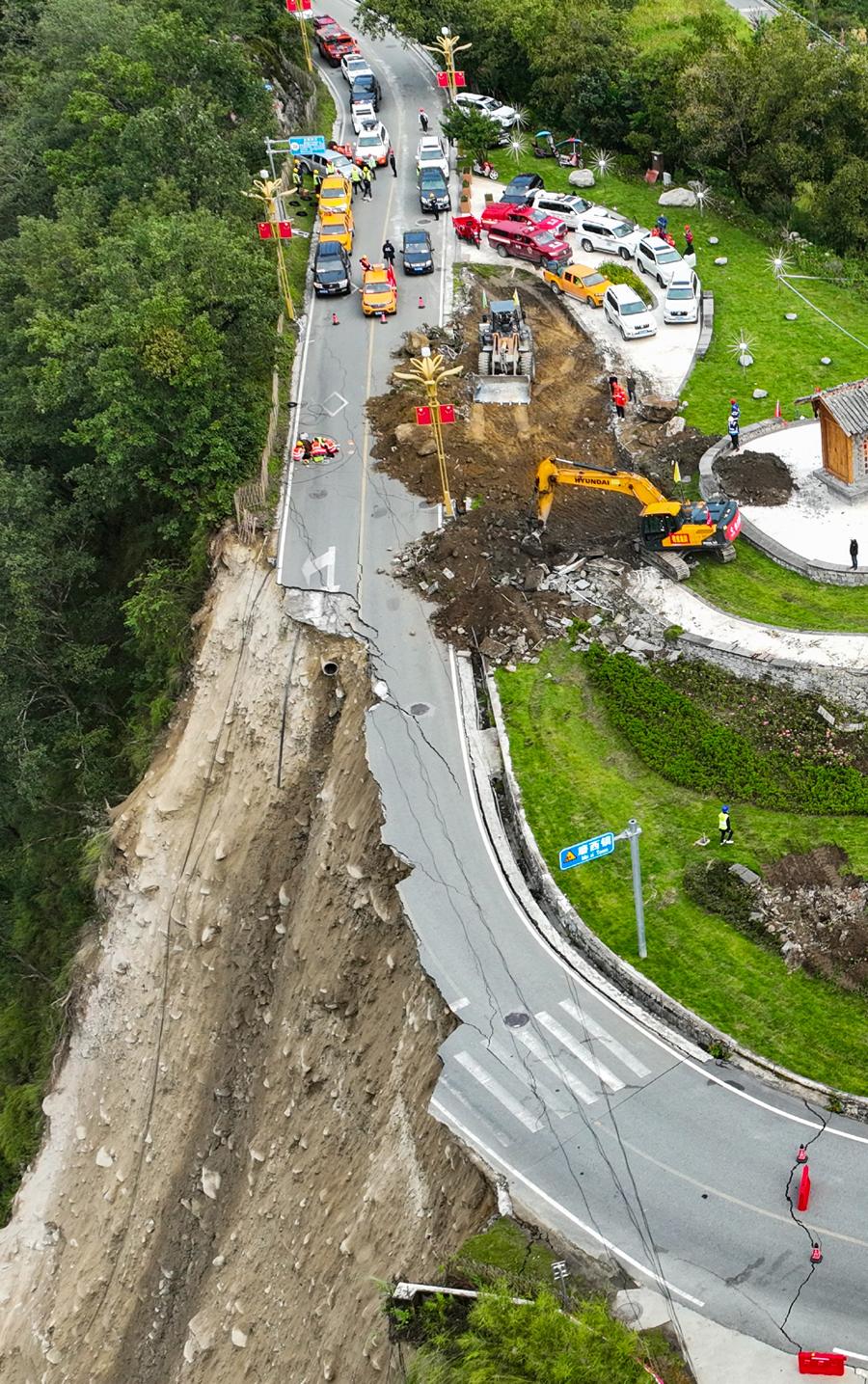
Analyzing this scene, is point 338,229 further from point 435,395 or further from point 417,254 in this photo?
point 435,395

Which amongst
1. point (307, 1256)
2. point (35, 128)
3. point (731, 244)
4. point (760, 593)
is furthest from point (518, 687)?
point (35, 128)

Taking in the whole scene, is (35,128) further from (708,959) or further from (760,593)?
(708,959)

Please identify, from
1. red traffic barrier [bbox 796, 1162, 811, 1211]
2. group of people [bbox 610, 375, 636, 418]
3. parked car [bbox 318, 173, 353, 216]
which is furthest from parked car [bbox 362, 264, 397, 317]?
red traffic barrier [bbox 796, 1162, 811, 1211]

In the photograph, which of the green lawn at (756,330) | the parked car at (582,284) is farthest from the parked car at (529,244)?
the green lawn at (756,330)

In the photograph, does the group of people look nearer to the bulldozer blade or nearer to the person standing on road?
the bulldozer blade

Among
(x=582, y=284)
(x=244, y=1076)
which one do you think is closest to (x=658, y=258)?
(x=582, y=284)

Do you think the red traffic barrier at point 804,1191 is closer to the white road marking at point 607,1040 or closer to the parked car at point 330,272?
the white road marking at point 607,1040
